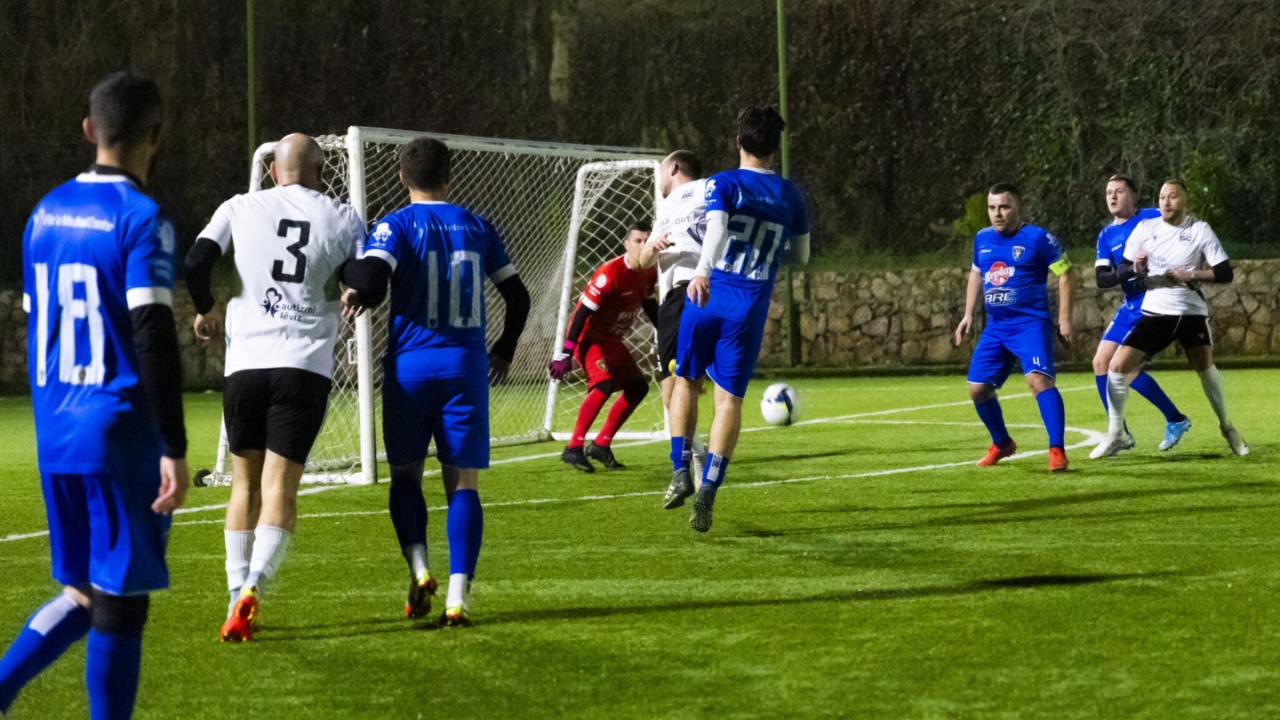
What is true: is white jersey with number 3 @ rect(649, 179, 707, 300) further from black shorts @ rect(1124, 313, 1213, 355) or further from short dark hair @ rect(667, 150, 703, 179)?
black shorts @ rect(1124, 313, 1213, 355)

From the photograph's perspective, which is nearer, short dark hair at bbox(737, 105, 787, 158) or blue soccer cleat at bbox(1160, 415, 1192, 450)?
short dark hair at bbox(737, 105, 787, 158)

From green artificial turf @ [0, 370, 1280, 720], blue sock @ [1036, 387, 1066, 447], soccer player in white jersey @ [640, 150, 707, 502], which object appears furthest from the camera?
blue sock @ [1036, 387, 1066, 447]

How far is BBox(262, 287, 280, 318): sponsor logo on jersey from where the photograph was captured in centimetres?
539

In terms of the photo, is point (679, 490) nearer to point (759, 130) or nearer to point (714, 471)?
point (714, 471)

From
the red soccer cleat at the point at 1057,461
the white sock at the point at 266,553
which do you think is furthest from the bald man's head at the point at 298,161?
the red soccer cleat at the point at 1057,461

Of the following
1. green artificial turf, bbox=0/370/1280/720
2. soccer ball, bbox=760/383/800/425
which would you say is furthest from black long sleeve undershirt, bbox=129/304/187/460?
soccer ball, bbox=760/383/800/425

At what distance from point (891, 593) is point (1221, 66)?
76.0 feet

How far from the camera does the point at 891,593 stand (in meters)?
5.95

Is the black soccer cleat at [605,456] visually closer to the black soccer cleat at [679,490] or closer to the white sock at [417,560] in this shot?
the black soccer cleat at [679,490]

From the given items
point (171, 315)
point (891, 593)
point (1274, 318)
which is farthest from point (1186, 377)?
point (171, 315)

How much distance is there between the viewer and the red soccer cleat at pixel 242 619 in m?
5.22

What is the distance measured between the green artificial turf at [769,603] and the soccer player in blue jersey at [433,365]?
1.00ft

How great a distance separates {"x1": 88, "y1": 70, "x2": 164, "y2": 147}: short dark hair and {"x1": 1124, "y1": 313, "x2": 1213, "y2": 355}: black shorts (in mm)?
8212

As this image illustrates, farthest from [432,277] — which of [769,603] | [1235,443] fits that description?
[1235,443]
